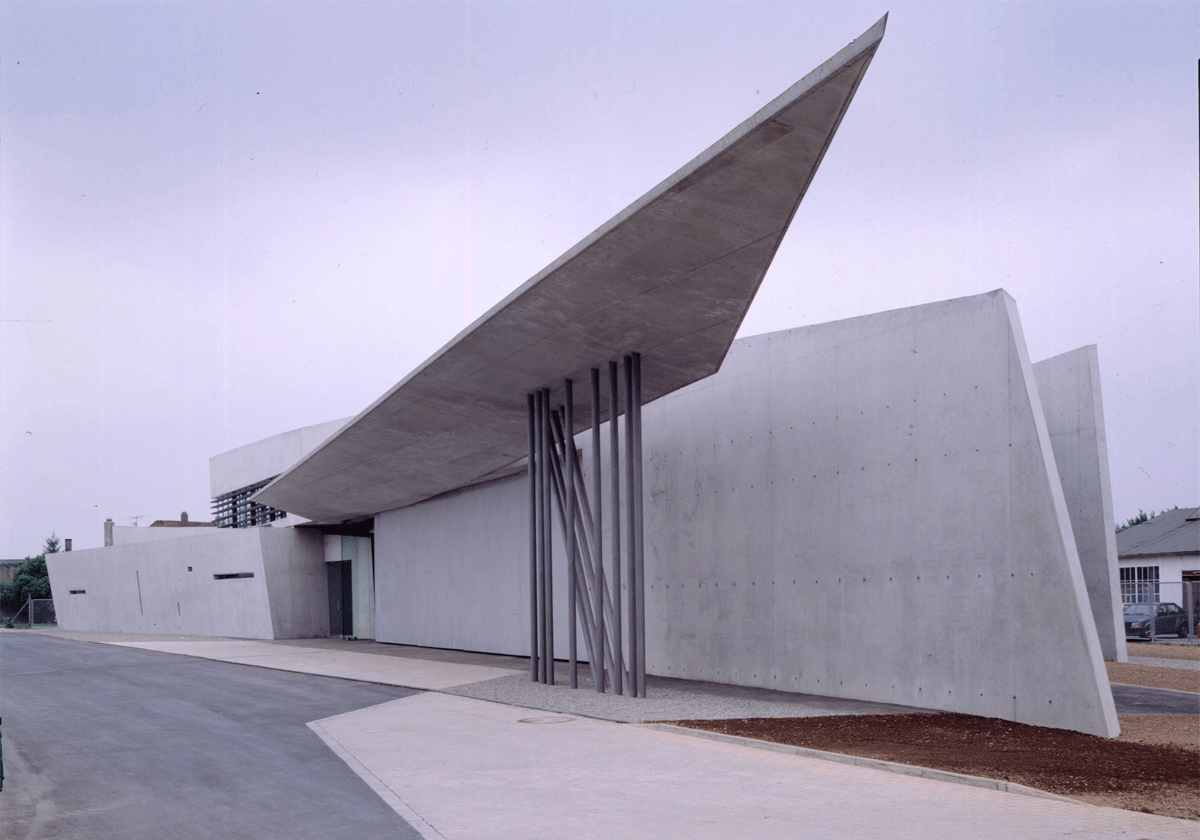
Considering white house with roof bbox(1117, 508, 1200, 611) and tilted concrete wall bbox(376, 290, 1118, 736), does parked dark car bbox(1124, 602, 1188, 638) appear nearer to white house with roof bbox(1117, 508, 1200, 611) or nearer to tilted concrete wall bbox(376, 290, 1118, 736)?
white house with roof bbox(1117, 508, 1200, 611)

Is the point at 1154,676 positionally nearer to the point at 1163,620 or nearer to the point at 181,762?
the point at 1163,620

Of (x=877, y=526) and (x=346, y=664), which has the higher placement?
(x=877, y=526)

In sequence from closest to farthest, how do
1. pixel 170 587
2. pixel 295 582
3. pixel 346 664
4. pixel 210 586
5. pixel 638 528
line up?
pixel 638 528, pixel 346 664, pixel 295 582, pixel 210 586, pixel 170 587

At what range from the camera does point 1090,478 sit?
2202 cm

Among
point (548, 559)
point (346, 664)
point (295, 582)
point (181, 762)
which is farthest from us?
point (295, 582)

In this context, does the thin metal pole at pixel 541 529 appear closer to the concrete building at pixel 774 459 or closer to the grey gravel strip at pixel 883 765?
the concrete building at pixel 774 459

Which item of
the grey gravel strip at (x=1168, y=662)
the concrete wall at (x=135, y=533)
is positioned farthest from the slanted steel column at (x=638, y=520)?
the concrete wall at (x=135, y=533)

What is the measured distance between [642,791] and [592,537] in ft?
25.9

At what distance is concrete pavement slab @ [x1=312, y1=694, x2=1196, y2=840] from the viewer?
7406 mm

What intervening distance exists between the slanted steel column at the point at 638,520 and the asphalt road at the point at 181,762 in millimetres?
4149

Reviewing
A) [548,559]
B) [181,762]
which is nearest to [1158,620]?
[548,559]

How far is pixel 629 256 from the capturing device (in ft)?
39.4

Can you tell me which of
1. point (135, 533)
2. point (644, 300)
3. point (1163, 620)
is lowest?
point (1163, 620)

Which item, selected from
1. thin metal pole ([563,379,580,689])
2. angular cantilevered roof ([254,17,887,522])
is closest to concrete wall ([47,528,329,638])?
angular cantilevered roof ([254,17,887,522])
